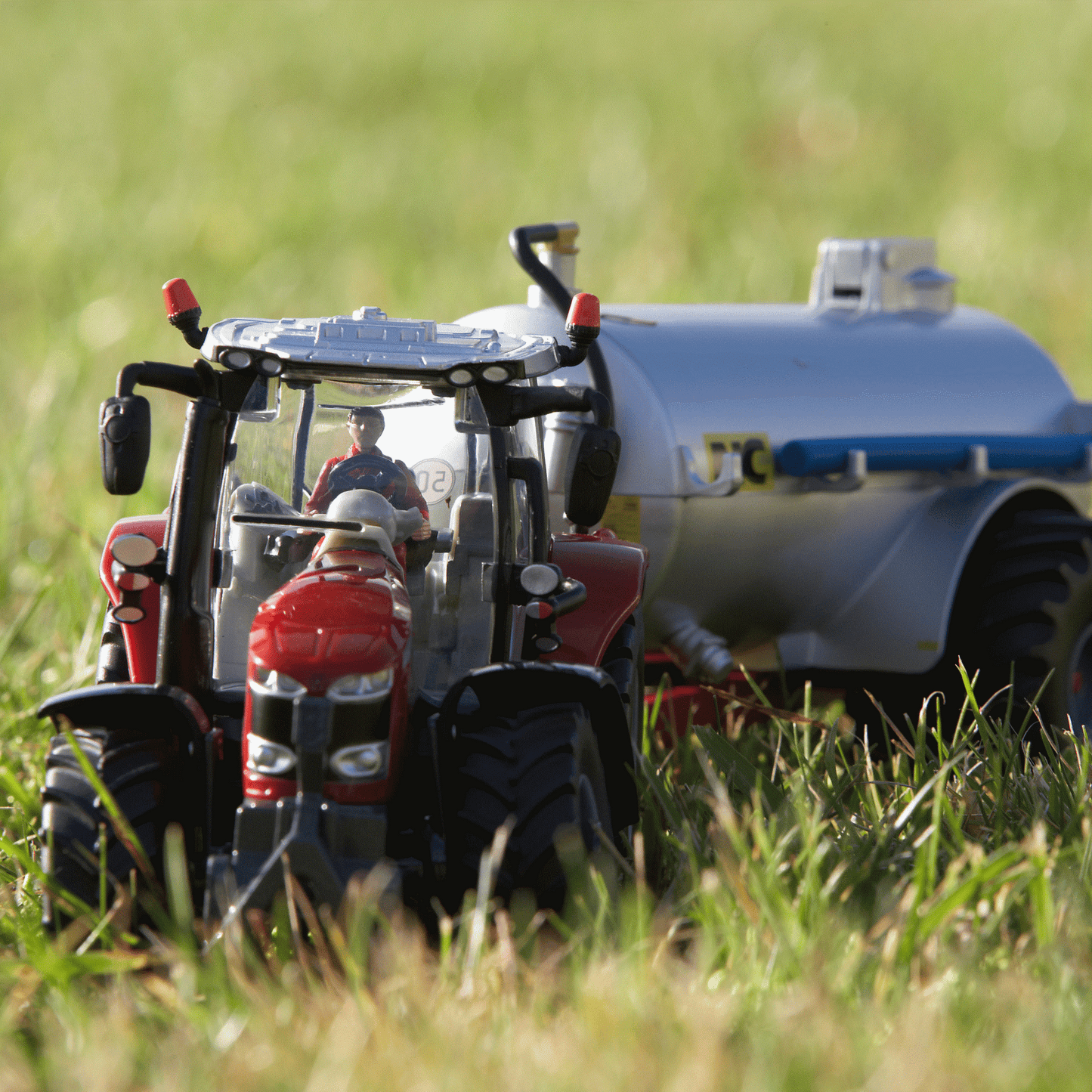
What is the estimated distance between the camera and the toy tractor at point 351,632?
9.04 ft

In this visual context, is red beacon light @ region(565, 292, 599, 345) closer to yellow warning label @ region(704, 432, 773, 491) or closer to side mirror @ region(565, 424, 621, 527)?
side mirror @ region(565, 424, 621, 527)

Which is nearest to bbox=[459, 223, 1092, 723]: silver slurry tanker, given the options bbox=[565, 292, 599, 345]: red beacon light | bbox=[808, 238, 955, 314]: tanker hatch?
bbox=[808, 238, 955, 314]: tanker hatch

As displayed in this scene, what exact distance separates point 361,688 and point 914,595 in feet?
7.83

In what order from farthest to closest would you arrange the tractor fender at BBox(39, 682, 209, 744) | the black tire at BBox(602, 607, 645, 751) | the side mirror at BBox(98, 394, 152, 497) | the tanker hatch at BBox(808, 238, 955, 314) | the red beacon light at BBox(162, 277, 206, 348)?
the tanker hatch at BBox(808, 238, 955, 314)
the black tire at BBox(602, 607, 645, 751)
the red beacon light at BBox(162, 277, 206, 348)
the side mirror at BBox(98, 394, 152, 497)
the tractor fender at BBox(39, 682, 209, 744)

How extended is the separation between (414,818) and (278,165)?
31.7 ft

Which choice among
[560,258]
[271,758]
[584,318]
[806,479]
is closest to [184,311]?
[584,318]

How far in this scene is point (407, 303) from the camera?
8.52 metres

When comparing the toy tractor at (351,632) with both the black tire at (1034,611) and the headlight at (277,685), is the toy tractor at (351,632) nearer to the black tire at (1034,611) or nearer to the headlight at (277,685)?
the headlight at (277,685)

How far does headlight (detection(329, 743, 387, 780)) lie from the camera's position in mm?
2744

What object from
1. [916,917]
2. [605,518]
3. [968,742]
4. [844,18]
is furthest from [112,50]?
[916,917]

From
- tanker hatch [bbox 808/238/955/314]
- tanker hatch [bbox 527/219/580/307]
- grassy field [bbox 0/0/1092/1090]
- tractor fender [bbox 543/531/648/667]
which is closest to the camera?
grassy field [bbox 0/0/1092/1090]

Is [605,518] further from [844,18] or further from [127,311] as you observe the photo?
[844,18]

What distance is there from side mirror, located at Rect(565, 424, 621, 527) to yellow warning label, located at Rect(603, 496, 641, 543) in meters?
1.09

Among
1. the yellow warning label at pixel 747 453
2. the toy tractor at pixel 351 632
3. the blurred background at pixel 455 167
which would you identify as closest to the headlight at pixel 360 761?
the toy tractor at pixel 351 632
